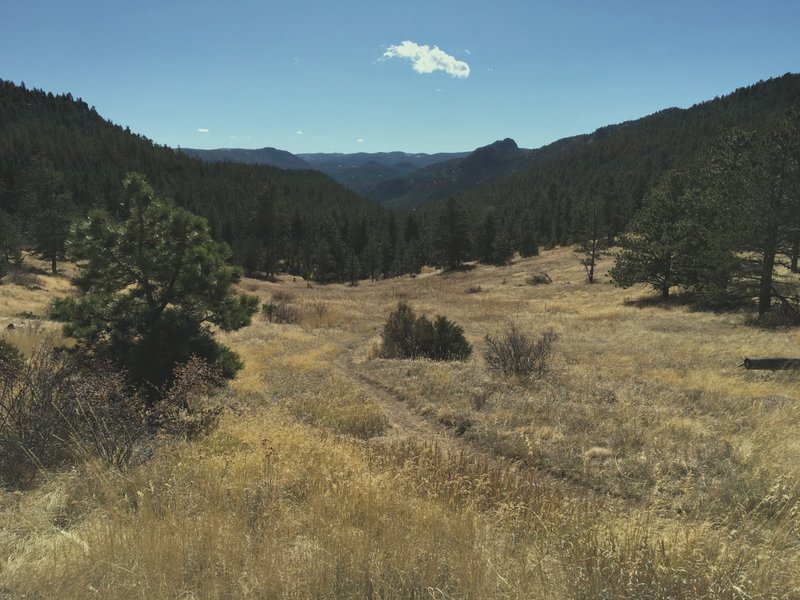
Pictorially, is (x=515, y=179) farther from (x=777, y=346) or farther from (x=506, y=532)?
(x=506, y=532)

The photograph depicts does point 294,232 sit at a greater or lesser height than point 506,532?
greater

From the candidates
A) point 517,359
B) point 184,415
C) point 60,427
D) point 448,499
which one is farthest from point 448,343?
point 60,427

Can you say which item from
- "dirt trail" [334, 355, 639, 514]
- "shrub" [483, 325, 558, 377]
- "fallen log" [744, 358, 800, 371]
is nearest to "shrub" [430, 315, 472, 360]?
"shrub" [483, 325, 558, 377]

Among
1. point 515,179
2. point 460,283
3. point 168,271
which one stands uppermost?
point 515,179

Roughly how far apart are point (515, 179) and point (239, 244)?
140974 mm

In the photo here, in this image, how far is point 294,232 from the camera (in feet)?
289

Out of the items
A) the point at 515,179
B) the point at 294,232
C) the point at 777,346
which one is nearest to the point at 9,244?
the point at 294,232

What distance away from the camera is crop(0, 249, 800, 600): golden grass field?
2.71m

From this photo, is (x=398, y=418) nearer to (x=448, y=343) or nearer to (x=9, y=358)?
(x=9, y=358)

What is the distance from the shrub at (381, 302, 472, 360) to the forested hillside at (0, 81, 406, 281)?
10828 millimetres

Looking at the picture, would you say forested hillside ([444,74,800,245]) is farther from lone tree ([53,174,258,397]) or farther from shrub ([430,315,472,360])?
lone tree ([53,174,258,397])

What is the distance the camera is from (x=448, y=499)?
163 inches

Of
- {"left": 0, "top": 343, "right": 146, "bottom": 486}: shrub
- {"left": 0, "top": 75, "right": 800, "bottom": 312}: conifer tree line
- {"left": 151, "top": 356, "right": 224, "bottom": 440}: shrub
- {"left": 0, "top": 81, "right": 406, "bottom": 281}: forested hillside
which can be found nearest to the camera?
{"left": 0, "top": 343, "right": 146, "bottom": 486}: shrub

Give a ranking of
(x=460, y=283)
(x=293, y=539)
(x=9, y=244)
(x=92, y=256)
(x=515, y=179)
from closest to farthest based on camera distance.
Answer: (x=293, y=539)
(x=92, y=256)
(x=9, y=244)
(x=460, y=283)
(x=515, y=179)
